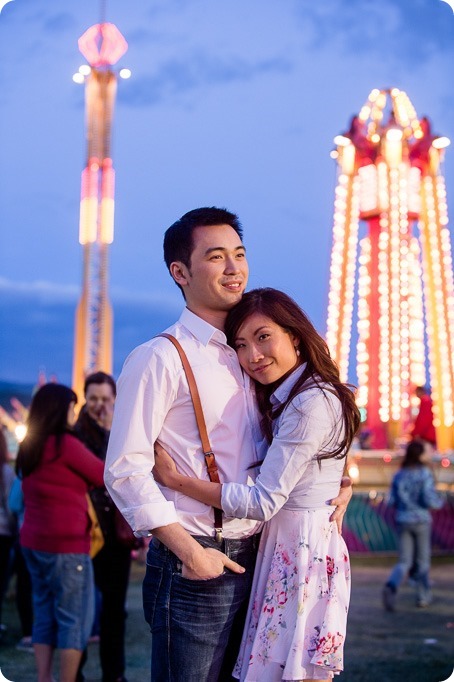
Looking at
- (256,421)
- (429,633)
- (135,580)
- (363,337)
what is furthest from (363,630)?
(363,337)

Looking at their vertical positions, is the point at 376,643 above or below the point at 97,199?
below

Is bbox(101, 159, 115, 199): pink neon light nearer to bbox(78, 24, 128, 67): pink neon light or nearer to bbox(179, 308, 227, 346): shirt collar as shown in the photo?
bbox(78, 24, 128, 67): pink neon light

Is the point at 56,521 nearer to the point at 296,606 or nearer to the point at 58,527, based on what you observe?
the point at 58,527

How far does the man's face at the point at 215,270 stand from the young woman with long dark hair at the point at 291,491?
0.21ft

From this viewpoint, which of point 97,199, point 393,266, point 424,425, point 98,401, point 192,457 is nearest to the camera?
point 192,457

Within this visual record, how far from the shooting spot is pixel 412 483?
7.67m

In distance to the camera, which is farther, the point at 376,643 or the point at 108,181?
the point at 108,181

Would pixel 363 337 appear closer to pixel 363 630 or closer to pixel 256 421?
pixel 363 630

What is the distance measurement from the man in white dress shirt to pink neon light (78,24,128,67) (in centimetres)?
1879

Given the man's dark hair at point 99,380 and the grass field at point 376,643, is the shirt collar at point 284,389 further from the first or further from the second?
the grass field at point 376,643

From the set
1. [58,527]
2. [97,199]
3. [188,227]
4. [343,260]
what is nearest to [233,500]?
[188,227]

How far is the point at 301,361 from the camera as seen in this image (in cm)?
272

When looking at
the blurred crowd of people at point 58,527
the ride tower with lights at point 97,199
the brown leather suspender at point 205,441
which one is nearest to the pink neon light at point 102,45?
the ride tower with lights at point 97,199

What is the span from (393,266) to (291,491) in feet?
65.6
